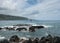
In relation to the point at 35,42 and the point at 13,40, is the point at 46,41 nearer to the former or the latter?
the point at 35,42

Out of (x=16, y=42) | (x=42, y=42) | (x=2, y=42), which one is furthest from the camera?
(x=16, y=42)

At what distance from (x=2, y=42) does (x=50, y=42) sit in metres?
Answer: 6.54

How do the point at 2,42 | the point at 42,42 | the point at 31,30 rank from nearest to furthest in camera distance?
the point at 2,42 → the point at 42,42 → the point at 31,30

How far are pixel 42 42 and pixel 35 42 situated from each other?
111cm

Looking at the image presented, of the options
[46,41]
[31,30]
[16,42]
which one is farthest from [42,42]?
[31,30]

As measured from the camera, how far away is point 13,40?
25984 mm

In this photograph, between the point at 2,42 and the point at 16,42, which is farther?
the point at 16,42

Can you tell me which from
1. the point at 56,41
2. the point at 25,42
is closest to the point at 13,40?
the point at 25,42

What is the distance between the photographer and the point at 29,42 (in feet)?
76.2

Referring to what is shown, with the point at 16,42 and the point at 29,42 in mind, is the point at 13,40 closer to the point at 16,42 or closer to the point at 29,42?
the point at 16,42

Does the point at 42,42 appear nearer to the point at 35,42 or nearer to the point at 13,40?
the point at 35,42

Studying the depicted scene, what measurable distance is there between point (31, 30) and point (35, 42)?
1181 inches

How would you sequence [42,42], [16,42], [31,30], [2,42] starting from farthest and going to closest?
[31,30]
[16,42]
[42,42]
[2,42]

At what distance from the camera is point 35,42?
80.2ft
